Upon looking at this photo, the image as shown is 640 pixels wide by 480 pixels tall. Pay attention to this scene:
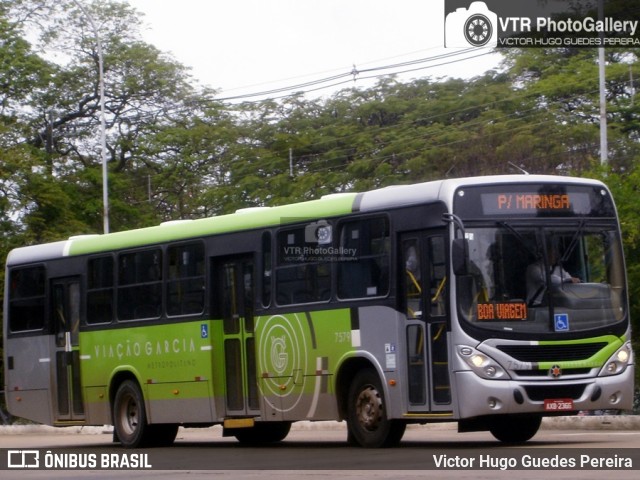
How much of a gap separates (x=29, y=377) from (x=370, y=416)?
27.2ft

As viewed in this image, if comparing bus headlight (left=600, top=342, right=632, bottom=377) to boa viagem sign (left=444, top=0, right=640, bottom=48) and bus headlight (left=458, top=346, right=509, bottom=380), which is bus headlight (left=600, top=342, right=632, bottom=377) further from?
boa viagem sign (left=444, top=0, right=640, bottom=48)

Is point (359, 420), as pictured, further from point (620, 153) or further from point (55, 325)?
point (620, 153)

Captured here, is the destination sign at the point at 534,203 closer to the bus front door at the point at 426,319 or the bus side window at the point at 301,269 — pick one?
the bus front door at the point at 426,319

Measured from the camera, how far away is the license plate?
15.3m

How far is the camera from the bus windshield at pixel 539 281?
15422 mm

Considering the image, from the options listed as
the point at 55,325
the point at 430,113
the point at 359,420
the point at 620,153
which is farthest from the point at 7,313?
the point at 430,113

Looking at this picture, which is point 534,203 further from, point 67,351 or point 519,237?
point 67,351

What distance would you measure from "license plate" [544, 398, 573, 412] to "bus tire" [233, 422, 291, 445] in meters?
5.84

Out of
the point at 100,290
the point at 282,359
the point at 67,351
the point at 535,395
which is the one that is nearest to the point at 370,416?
the point at 282,359

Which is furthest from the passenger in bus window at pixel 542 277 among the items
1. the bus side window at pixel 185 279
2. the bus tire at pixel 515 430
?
the bus side window at pixel 185 279

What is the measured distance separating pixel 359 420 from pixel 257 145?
125ft

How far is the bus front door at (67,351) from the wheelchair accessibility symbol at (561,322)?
9.15 m

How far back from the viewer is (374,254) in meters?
16.7

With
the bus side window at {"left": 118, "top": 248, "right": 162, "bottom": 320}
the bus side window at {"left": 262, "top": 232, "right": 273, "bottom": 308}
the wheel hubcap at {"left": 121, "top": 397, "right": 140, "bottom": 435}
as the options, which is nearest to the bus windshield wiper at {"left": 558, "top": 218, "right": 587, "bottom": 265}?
the bus side window at {"left": 262, "top": 232, "right": 273, "bottom": 308}
